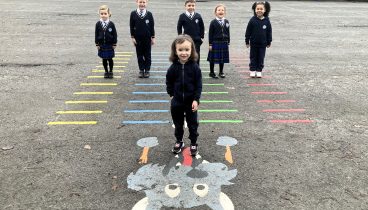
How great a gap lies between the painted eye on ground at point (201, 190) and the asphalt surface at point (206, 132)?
0.12 metres

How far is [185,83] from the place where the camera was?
4.68 m

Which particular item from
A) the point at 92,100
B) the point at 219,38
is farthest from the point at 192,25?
the point at 92,100

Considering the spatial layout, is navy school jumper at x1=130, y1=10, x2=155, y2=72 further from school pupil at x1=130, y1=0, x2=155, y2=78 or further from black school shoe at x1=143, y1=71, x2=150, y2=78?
black school shoe at x1=143, y1=71, x2=150, y2=78

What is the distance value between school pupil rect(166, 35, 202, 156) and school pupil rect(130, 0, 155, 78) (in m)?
3.70

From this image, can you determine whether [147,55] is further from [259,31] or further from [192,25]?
[259,31]

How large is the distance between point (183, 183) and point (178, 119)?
3.47 feet

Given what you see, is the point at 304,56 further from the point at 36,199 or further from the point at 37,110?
the point at 36,199

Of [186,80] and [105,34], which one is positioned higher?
[105,34]

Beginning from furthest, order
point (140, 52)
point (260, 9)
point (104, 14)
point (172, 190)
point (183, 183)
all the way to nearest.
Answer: point (140, 52)
point (260, 9)
point (104, 14)
point (183, 183)
point (172, 190)

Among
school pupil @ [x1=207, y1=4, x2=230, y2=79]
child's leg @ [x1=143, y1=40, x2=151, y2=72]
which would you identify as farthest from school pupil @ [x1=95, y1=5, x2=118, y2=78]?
school pupil @ [x1=207, y1=4, x2=230, y2=79]

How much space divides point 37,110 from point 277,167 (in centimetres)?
449

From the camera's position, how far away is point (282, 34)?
14758 millimetres

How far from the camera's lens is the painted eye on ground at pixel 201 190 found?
3930 mm

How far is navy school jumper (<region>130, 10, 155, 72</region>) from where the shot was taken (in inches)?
319
